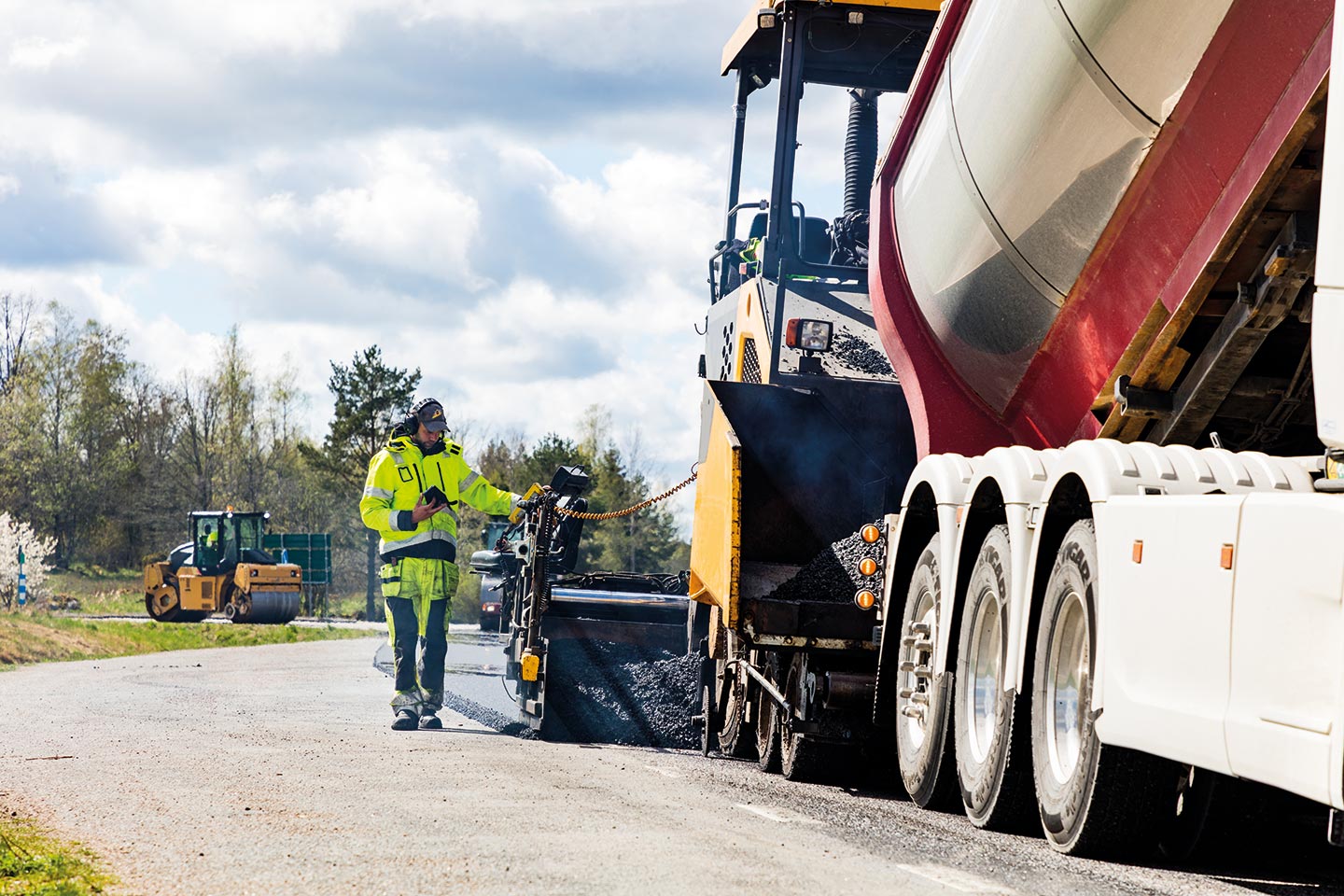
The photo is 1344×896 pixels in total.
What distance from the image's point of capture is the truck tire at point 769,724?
27.7ft

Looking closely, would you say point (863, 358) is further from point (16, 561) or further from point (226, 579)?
point (16, 561)

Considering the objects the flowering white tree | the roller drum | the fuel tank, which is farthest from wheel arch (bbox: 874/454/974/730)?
the flowering white tree

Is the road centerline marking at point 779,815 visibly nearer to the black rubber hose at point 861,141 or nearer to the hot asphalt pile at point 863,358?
the hot asphalt pile at point 863,358

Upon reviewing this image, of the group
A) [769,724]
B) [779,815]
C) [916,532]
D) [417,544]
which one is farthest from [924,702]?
[417,544]

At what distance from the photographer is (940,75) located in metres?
6.82

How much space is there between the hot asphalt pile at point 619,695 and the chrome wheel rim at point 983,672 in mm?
4046

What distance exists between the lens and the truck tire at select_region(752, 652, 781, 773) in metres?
8.44

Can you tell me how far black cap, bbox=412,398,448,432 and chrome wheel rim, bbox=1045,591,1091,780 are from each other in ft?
20.7

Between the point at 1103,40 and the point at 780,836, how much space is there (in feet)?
9.08

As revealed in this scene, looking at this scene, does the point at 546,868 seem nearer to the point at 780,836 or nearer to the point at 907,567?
the point at 780,836

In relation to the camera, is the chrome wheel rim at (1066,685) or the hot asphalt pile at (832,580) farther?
the hot asphalt pile at (832,580)

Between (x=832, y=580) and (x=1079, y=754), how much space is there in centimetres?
295

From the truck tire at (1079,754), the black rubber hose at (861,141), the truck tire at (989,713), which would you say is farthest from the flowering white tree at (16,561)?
the truck tire at (1079,754)

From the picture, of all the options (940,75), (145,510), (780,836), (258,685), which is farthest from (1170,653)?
(145,510)
